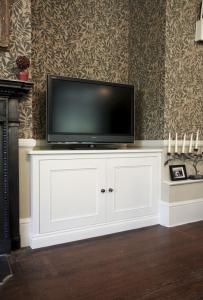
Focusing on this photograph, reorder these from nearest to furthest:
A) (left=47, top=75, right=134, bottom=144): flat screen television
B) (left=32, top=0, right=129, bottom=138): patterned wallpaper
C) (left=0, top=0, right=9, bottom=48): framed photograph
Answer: (left=0, top=0, right=9, bottom=48): framed photograph
(left=47, top=75, right=134, bottom=144): flat screen television
(left=32, top=0, right=129, bottom=138): patterned wallpaper

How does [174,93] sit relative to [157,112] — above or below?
above

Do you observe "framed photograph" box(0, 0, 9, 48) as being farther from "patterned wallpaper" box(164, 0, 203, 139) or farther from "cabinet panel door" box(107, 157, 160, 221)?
"patterned wallpaper" box(164, 0, 203, 139)

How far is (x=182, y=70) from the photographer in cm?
290

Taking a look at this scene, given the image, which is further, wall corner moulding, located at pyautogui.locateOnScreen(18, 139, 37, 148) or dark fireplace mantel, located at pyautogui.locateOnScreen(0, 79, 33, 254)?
wall corner moulding, located at pyautogui.locateOnScreen(18, 139, 37, 148)

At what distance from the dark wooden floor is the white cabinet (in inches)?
6.0

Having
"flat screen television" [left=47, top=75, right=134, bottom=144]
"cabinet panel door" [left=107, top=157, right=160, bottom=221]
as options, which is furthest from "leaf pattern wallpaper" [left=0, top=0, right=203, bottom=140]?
"cabinet panel door" [left=107, top=157, right=160, bottom=221]

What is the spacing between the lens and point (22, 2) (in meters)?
2.16

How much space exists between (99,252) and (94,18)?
256 centimetres

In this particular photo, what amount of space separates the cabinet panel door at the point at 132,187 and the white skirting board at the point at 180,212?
0.11 metres

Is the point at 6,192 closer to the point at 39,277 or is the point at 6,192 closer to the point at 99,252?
the point at 39,277

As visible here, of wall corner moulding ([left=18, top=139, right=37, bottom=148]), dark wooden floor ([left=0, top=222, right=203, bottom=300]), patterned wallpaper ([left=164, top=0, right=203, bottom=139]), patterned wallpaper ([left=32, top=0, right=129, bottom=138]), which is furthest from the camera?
patterned wallpaper ([left=164, top=0, right=203, bottom=139])

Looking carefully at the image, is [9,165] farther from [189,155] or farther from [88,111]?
[189,155]

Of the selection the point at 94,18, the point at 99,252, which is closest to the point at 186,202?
the point at 99,252

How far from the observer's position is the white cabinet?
87.7 inches
